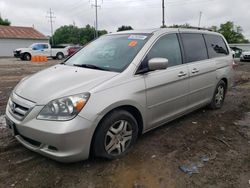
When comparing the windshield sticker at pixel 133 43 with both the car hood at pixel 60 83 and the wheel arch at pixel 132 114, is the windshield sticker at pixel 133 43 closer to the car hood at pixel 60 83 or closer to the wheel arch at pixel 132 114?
the car hood at pixel 60 83

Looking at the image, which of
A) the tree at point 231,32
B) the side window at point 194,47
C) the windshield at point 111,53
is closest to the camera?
the windshield at point 111,53

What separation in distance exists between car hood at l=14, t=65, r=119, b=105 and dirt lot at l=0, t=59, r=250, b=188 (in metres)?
0.84

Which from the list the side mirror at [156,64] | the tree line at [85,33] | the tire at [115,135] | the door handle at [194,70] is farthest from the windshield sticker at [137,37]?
the tree line at [85,33]

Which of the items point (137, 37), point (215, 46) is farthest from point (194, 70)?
point (215, 46)

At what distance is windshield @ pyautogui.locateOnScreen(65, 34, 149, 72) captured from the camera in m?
3.29

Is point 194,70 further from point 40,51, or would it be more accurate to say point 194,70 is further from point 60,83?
point 40,51

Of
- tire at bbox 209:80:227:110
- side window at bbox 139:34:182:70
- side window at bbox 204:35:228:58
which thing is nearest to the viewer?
side window at bbox 139:34:182:70

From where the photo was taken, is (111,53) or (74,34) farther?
(74,34)

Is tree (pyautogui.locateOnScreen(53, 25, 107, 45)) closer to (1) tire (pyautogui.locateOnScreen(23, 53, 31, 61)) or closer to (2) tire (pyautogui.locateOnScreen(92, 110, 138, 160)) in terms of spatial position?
(1) tire (pyautogui.locateOnScreen(23, 53, 31, 61))

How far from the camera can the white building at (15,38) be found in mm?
36250

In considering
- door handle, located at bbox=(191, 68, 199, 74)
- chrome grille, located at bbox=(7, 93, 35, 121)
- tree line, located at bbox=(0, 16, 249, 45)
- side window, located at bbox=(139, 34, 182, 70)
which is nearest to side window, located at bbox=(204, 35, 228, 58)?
door handle, located at bbox=(191, 68, 199, 74)

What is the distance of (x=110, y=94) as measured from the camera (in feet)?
9.12

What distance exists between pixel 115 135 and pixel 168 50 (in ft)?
5.42

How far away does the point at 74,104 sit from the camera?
2.57 meters
